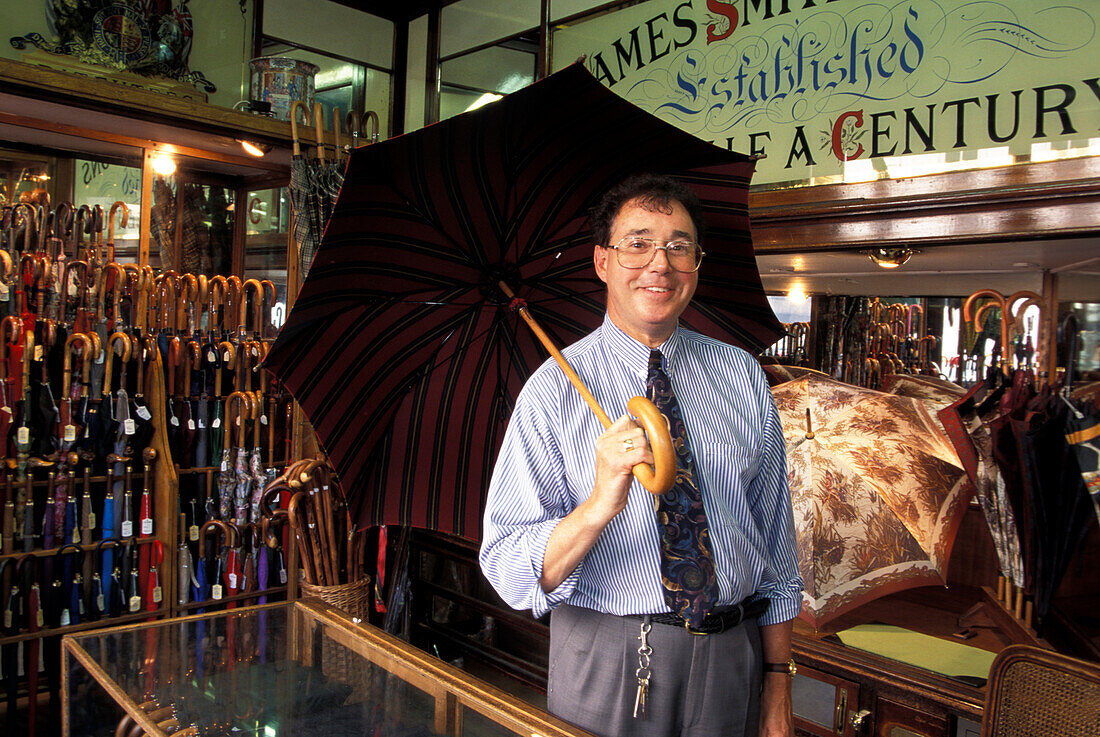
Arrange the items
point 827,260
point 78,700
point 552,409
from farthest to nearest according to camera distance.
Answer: point 827,260 < point 78,700 < point 552,409

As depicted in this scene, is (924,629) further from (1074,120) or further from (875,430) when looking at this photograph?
(1074,120)

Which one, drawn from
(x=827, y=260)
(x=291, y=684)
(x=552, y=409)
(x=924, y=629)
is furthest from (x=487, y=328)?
(x=924, y=629)

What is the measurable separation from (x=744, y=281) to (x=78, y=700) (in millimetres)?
1652

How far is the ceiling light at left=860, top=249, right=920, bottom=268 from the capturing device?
2744mm

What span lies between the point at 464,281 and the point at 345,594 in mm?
Result: 2150

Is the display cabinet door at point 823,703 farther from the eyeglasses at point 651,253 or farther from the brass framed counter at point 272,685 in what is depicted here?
the eyeglasses at point 651,253

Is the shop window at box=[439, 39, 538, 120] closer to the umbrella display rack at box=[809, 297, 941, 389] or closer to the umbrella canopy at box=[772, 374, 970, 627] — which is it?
the umbrella display rack at box=[809, 297, 941, 389]

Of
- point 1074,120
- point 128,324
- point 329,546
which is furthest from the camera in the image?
point 128,324

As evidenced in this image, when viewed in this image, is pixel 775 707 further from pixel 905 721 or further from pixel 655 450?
pixel 905 721

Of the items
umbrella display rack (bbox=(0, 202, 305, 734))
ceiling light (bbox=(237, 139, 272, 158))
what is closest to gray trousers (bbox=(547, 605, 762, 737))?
umbrella display rack (bbox=(0, 202, 305, 734))

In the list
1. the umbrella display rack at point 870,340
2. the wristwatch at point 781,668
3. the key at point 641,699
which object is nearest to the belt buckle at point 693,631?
the key at point 641,699

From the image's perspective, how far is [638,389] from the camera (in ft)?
5.28

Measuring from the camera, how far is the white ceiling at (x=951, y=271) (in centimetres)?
246

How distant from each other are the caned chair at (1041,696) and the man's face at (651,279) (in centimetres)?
116
